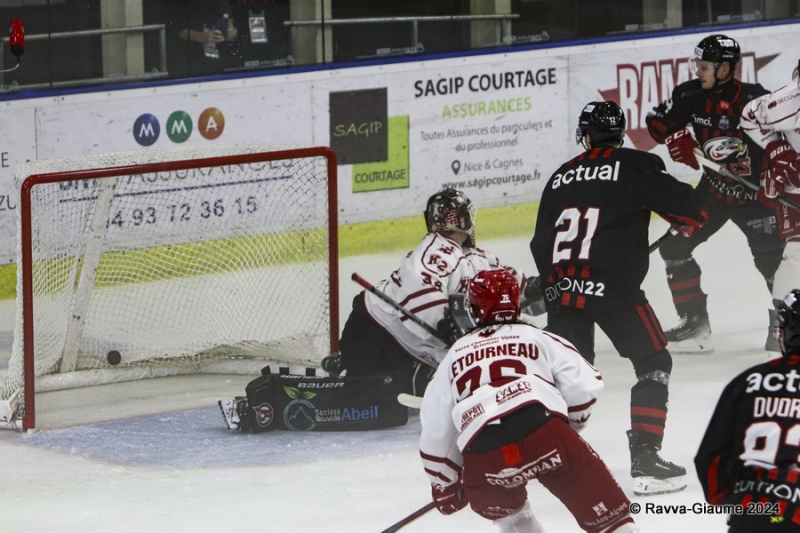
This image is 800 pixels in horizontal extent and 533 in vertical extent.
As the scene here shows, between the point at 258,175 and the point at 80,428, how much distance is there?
1.66 metres

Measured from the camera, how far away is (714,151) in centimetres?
571

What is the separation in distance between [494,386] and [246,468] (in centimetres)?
179

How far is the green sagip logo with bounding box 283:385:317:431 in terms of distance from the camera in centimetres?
489

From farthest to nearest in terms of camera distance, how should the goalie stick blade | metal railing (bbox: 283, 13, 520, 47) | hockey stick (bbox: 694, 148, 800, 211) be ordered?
1. metal railing (bbox: 283, 13, 520, 47)
2. hockey stick (bbox: 694, 148, 800, 211)
3. the goalie stick blade

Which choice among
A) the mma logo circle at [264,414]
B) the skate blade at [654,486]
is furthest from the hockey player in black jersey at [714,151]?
the mma logo circle at [264,414]

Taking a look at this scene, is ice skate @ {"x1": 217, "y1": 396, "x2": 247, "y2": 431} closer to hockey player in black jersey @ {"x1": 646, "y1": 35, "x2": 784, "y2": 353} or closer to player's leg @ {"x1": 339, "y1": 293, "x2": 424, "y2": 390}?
player's leg @ {"x1": 339, "y1": 293, "x2": 424, "y2": 390}

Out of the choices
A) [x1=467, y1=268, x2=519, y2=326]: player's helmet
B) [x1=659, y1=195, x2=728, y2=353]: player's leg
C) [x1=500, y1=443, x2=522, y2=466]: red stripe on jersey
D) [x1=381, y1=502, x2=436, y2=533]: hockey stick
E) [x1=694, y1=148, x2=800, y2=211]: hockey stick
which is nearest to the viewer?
[x1=500, y1=443, x2=522, y2=466]: red stripe on jersey

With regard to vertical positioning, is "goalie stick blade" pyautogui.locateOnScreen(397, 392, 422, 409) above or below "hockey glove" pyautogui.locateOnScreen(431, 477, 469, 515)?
below

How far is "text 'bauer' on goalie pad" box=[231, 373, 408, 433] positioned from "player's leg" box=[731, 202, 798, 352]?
1800mm

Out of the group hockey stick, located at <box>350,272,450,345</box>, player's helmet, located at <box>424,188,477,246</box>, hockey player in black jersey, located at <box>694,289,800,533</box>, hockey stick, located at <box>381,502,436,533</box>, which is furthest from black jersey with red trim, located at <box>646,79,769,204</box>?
hockey player in black jersey, located at <box>694,289,800,533</box>

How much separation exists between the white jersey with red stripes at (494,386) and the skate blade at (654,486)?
1134 millimetres

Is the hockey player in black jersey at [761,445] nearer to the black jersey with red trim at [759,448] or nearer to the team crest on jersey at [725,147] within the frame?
the black jersey with red trim at [759,448]

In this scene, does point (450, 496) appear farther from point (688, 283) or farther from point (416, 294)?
point (688, 283)

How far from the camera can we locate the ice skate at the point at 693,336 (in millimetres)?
5871
